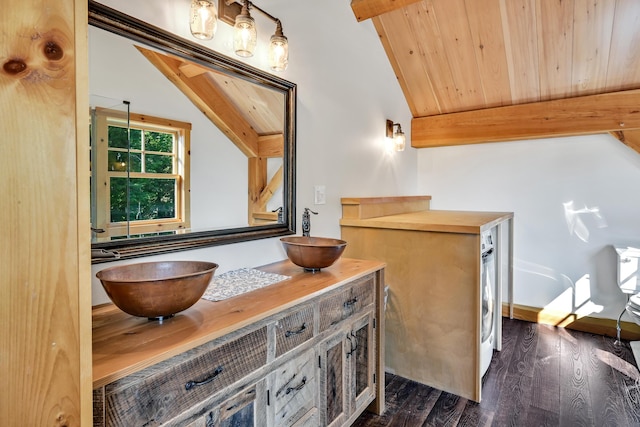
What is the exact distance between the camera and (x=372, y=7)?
2.44 meters

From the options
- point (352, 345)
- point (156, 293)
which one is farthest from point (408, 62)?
point (156, 293)

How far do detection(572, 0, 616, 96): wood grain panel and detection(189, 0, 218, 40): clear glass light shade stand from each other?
7.72 feet

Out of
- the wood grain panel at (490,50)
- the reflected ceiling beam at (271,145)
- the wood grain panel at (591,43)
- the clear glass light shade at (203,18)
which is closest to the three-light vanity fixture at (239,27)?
the clear glass light shade at (203,18)

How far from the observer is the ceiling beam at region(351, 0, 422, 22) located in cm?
233

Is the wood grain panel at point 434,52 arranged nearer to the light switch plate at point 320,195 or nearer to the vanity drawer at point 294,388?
the light switch plate at point 320,195

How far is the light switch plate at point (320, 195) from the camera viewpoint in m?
2.20

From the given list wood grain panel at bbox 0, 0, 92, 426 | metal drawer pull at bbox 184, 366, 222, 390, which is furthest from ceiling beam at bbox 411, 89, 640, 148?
wood grain panel at bbox 0, 0, 92, 426

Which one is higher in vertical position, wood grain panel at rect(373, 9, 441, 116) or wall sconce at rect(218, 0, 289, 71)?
wood grain panel at rect(373, 9, 441, 116)

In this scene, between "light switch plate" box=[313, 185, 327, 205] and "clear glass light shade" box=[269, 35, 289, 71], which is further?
"light switch plate" box=[313, 185, 327, 205]

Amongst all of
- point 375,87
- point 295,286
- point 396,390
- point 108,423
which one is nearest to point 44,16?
point 108,423

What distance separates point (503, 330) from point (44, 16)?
11.4ft

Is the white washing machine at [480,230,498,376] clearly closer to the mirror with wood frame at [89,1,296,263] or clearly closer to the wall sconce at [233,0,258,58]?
the mirror with wood frame at [89,1,296,263]

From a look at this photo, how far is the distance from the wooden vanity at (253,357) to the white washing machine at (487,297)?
29.8 inches

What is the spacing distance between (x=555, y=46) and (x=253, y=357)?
2.97m
